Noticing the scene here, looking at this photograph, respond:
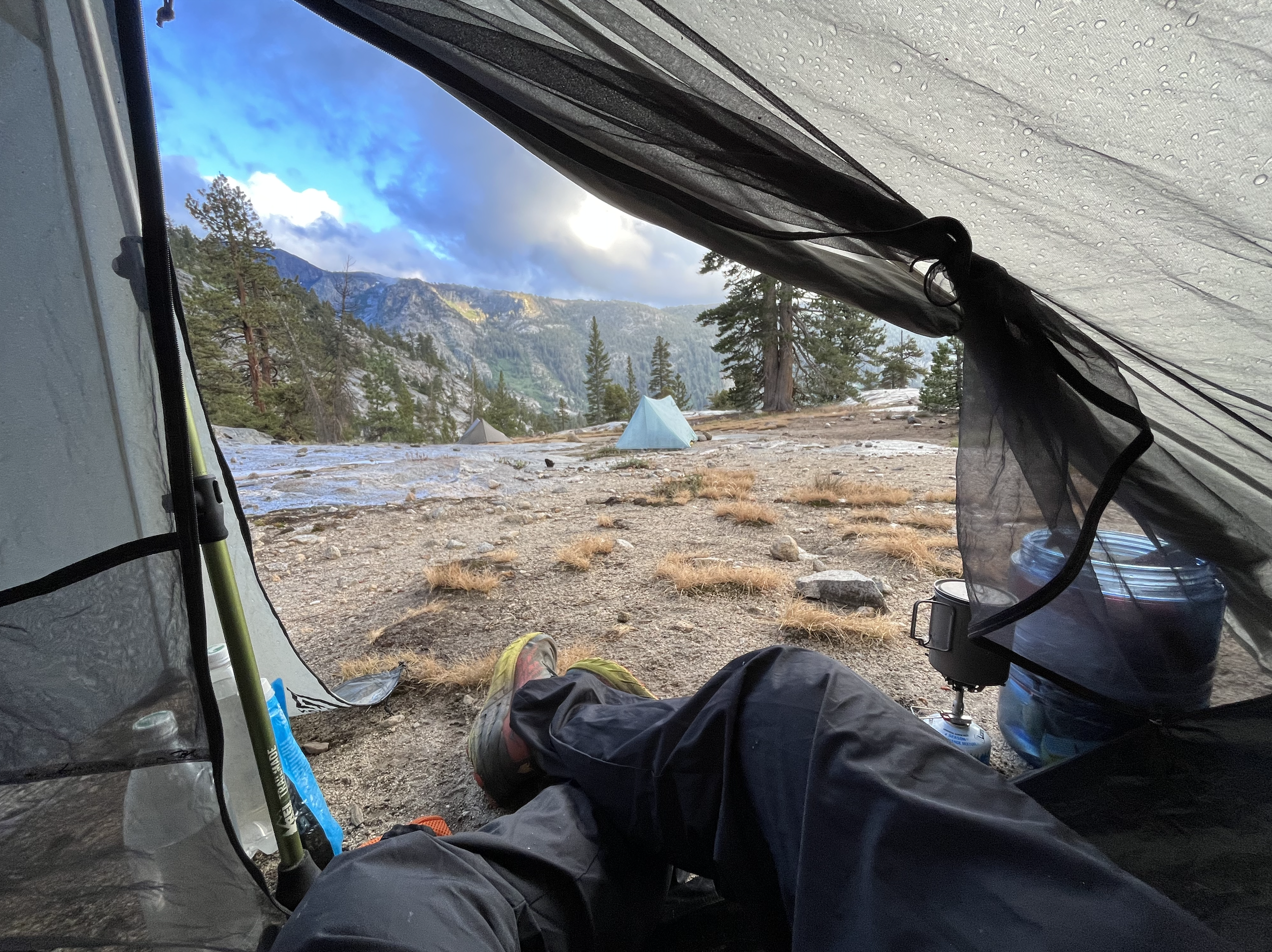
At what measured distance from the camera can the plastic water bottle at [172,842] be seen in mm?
804

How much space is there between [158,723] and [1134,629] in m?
1.68

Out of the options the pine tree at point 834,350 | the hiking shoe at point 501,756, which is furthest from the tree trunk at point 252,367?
the hiking shoe at point 501,756

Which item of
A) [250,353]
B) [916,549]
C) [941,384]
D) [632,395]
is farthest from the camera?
[632,395]

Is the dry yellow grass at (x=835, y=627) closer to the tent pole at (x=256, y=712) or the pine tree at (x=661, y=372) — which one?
the tent pole at (x=256, y=712)

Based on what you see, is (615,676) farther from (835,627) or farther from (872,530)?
(872,530)

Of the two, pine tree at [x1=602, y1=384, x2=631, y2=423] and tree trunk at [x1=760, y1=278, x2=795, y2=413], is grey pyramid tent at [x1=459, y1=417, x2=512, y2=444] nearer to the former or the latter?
tree trunk at [x1=760, y1=278, x2=795, y2=413]

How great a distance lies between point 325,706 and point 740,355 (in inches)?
700

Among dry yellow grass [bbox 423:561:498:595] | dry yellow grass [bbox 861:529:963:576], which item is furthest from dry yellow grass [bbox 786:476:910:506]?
dry yellow grass [bbox 423:561:498:595]

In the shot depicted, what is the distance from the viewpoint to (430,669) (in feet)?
6.75

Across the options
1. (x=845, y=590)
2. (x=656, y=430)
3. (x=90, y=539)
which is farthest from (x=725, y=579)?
(x=656, y=430)

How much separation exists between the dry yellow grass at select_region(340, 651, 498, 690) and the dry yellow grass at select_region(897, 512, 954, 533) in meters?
3.37

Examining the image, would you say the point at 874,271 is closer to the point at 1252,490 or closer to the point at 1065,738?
the point at 1252,490

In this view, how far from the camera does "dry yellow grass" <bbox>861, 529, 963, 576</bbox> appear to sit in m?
3.14

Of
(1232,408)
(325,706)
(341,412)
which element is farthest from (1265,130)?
(341,412)
